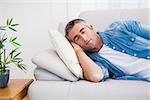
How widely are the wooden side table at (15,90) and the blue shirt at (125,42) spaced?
455 millimetres

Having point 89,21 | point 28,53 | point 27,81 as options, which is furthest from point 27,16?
point 27,81

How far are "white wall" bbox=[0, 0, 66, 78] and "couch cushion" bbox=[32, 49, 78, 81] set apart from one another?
3.34 ft

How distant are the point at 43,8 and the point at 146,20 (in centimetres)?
102

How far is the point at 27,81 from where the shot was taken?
70.5 inches

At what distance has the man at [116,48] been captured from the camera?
1655 millimetres

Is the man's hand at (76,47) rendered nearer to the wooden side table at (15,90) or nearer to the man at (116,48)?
the man at (116,48)

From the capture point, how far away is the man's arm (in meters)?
1.50

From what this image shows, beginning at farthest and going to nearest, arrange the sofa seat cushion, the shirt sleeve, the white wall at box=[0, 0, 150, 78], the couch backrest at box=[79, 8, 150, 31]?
the white wall at box=[0, 0, 150, 78]
the couch backrest at box=[79, 8, 150, 31]
the shirt sleeve
the sofa seat cushion

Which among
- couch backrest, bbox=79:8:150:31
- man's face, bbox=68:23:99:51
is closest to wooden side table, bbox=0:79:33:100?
man's face, bbox=68:23:99:51

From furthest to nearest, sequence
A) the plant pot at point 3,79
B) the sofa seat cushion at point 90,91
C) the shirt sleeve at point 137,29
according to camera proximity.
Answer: the shirt sleeve at point 137,29
the plant pot at point 3,79
the sofa seat cushion at point 90,91

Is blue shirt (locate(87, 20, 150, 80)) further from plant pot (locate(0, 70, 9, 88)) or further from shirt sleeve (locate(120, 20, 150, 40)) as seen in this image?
plant pot (locate(0, 70, 9, 88))

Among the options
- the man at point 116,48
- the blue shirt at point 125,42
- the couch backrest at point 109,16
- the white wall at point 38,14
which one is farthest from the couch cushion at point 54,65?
the white wall at point 38,14

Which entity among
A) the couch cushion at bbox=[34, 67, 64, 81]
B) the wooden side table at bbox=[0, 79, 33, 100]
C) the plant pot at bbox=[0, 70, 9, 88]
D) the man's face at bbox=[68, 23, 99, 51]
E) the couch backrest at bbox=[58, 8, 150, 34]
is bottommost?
the wooden side table at bbox=[0, 79, 33, 100]

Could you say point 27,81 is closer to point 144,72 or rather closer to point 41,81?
point 41,81
